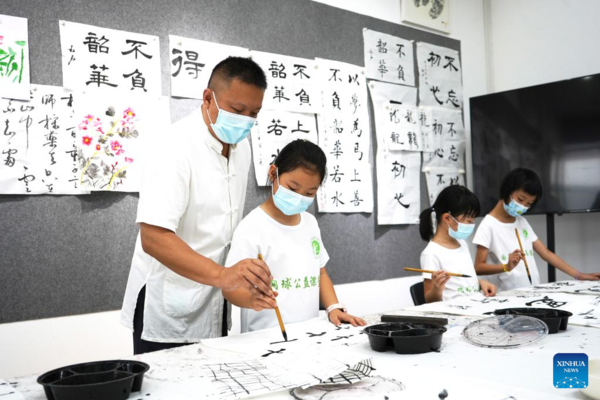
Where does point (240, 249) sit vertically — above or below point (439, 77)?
below

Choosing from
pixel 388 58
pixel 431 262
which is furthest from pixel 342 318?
pixel 388 58

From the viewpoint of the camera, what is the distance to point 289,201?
1580mm

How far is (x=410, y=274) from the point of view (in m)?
3.23

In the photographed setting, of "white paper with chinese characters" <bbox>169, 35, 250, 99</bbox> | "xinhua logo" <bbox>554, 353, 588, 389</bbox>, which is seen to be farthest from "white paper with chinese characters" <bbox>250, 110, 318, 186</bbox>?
"xinhua logo" <bbox>554, 353, 588, 389</bbox>

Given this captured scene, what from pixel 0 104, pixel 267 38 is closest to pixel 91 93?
pixel 0 104

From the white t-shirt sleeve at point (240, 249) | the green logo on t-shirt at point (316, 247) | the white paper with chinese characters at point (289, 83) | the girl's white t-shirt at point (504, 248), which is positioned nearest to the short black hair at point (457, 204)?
the girl's white t-shirt at point (504, 248)

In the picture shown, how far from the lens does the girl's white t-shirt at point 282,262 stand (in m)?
1.50

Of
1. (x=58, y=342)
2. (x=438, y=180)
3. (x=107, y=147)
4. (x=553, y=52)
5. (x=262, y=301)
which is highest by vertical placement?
(x=553, y=52)

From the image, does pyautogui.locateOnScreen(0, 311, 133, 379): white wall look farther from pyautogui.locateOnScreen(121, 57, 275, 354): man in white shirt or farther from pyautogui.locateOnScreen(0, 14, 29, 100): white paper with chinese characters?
pyautogui.locateOnScreen(0, 14, 29, 100): white paper with chinese characters

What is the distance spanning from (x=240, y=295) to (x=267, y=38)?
1651mm

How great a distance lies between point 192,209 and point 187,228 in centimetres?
5

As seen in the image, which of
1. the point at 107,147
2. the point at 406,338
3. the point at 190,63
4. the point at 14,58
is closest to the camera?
the point at 406,338

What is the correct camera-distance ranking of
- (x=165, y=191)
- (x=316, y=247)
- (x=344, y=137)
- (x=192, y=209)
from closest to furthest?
(x=165, y=191)
(x=192, y=209)
(x=316, y=247)
(x=344, y=137)

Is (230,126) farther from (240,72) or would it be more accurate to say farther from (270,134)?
(270,134)
